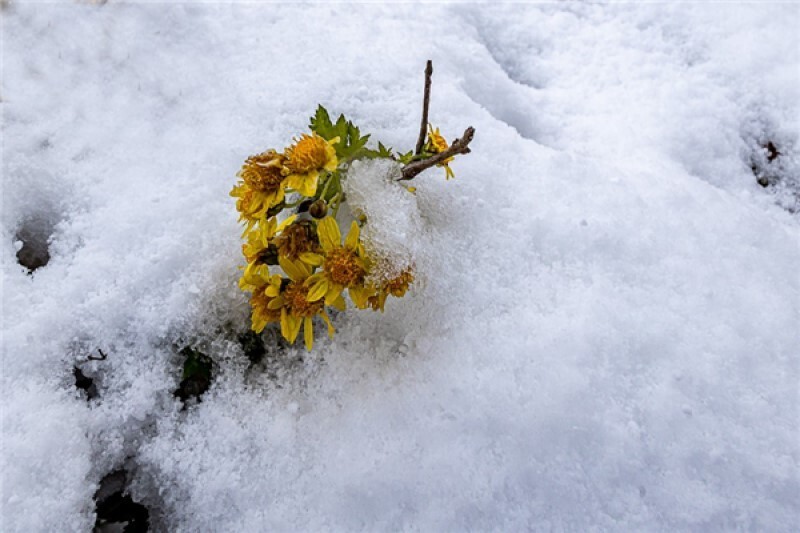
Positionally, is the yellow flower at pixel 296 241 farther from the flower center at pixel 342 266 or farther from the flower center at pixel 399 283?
the flower center at pixel 399 283

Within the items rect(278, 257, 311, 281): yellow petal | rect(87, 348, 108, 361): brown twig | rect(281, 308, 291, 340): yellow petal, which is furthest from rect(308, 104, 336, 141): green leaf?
rect(87, 348, 108, 361): brown twig

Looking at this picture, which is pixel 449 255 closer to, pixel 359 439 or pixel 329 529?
pixel 359 439

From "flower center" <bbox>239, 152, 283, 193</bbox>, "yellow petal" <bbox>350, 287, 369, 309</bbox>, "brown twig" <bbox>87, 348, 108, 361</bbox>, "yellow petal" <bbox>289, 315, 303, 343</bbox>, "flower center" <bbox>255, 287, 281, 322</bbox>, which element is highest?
"flower center" <bbox>239, 152, 283, 193</bbox>

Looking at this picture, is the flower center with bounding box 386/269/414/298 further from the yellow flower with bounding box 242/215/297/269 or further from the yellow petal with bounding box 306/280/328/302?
the yellow flower with bounding box 242/215/297/269

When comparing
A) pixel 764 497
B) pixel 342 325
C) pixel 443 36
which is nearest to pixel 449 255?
pixel 342 325

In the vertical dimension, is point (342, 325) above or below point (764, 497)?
above

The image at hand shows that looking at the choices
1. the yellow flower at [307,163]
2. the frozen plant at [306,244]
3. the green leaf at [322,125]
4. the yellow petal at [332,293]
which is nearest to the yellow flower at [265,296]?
the frozen plant at [306,244]
